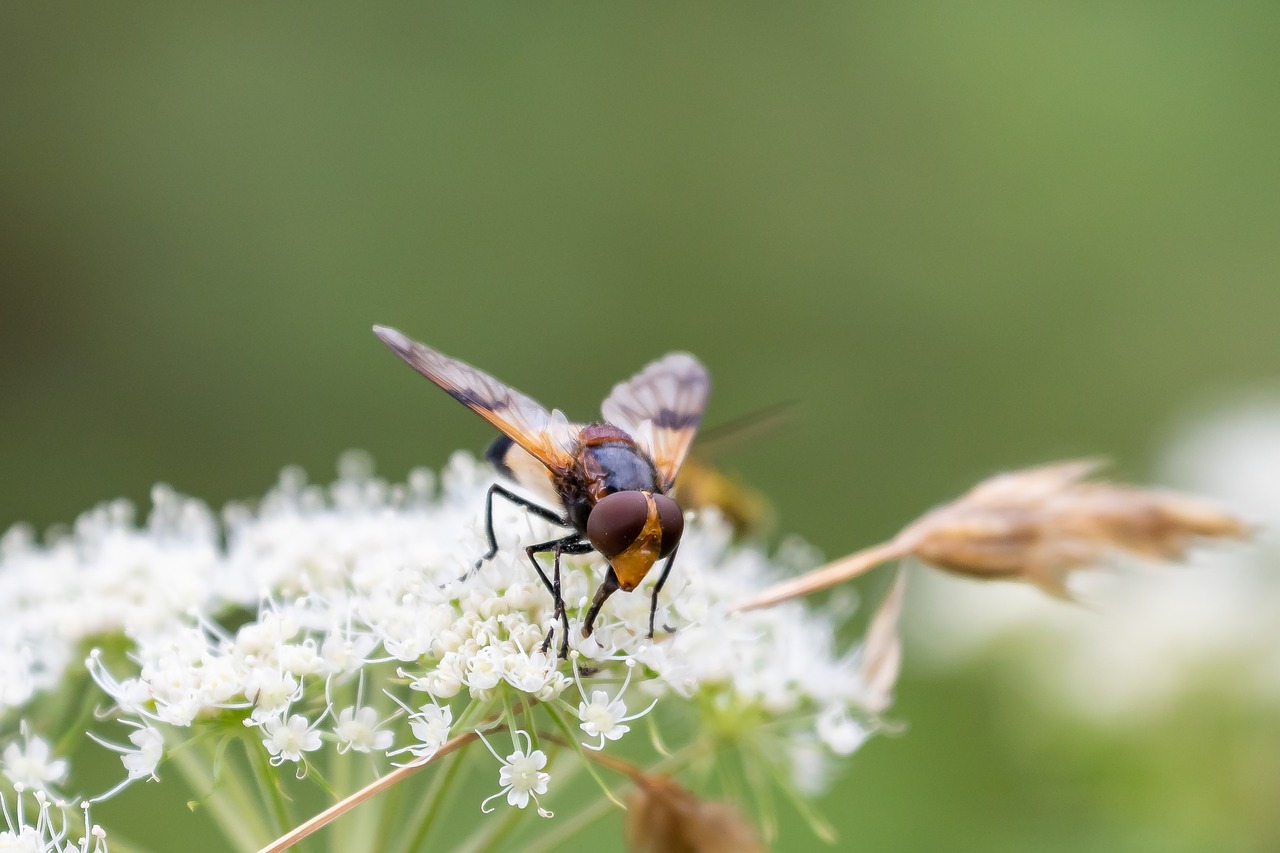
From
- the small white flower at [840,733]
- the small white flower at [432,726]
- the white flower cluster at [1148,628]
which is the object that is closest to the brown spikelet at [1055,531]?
the small white flower at [840,733]

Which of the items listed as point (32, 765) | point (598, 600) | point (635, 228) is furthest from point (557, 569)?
point (635, 228)

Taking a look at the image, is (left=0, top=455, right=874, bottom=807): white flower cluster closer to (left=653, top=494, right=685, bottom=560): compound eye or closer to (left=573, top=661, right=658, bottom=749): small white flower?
(left=573, top=661, right=658, bottom=749): small white flower

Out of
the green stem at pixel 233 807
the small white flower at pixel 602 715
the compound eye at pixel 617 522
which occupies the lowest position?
the green stem at pixel 233 807

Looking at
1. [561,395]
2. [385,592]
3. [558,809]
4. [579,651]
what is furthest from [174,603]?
[561,395]

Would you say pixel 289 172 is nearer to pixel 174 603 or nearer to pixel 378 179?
pixel 378 179

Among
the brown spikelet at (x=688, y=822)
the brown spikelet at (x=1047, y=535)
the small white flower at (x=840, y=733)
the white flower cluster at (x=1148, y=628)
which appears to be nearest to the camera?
the brown spikelet at (x=688, y=822)

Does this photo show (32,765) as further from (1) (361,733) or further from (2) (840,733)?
(2) (840,733)

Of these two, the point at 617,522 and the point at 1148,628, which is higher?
the point at 1148,628

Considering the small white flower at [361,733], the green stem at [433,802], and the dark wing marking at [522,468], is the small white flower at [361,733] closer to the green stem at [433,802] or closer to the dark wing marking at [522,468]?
the green stem at [433,802]
